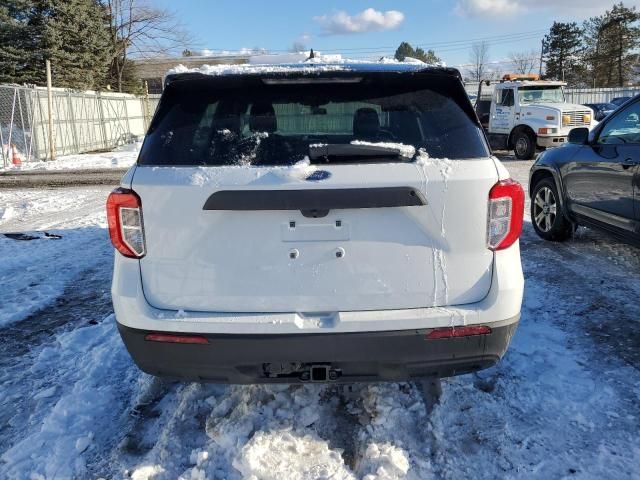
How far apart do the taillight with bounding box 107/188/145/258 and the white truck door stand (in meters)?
16.7

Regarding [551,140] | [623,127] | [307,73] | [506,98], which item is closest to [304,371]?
[307,73]

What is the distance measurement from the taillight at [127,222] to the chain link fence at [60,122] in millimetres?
18549

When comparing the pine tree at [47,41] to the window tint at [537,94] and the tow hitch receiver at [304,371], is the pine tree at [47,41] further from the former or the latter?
the tow hitch receiver at [304,371]

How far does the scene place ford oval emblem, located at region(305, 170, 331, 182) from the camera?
2.36 m

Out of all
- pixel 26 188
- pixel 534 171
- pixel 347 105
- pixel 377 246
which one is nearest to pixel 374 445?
pixel 377 246

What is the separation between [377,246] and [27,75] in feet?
99.5

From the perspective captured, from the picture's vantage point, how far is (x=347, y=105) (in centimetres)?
274

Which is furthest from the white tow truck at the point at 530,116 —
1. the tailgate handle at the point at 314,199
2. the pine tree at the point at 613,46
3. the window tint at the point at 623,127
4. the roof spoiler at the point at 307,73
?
the pine tree at the point at 613,46

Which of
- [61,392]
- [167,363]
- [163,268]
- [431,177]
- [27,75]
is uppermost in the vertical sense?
[27,75]

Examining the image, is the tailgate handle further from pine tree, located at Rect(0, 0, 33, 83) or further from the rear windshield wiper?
pine tree, located at Rect(0, 0, 33, 83)

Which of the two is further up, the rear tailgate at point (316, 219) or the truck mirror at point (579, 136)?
the truck mirror at point (579, 136)

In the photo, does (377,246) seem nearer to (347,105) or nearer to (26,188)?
(347,105)

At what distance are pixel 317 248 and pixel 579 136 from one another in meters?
4.46

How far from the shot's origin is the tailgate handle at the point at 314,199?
2.34 meters
